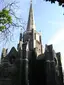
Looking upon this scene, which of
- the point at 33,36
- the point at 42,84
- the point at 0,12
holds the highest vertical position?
the point at 33,36

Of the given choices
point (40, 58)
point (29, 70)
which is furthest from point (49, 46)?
point (29, 70)

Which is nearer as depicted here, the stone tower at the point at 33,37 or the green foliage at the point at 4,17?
the green foliage at the point at 4,17

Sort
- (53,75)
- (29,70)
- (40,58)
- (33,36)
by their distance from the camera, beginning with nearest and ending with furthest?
(53,75) < (29,70) < (40,58) < (33,36)

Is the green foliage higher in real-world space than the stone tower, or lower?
lower

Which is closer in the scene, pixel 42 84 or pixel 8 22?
pixel 8 22

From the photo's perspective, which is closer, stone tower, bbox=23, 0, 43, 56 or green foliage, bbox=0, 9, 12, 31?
green foliage, bbox=0, 9, 12, 31

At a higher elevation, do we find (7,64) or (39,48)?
(39,48)

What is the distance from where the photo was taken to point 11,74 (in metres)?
40.2

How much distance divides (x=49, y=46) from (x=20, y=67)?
7732 mm

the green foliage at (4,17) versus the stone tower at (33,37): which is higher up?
the stone tower at (33,37)

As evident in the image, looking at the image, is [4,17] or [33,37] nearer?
[4,17]

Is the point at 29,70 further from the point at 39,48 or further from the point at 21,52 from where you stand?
the point at 39,48

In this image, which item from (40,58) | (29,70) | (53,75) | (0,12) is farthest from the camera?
(40,58)

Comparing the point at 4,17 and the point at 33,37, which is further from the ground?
the point at 33,37
